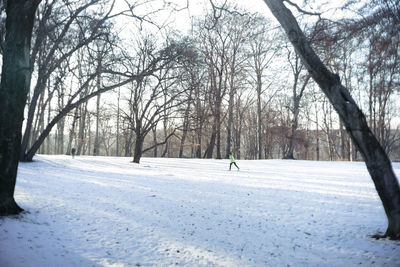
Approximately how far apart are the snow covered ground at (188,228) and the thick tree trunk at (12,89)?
28.3 inches

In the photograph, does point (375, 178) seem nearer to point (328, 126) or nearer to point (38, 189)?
point (38, 189)

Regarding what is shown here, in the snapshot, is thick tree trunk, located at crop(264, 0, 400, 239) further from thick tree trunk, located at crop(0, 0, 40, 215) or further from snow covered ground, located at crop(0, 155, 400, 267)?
thick tree trunk, located at crop(0, 0, 40, 215)

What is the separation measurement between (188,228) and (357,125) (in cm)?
379

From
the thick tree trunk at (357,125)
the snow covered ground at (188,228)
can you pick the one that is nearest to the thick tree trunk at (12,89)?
the snow covered ground at (188,228)

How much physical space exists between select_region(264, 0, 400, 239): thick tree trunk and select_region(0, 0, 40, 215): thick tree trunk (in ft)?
15.6

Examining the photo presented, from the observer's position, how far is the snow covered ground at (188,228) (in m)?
3.55

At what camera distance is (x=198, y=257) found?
12.2 feet

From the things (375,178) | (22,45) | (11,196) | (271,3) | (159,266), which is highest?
(271,3)

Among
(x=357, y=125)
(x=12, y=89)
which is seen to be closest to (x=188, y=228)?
(x=357, y=125)

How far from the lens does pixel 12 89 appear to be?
4.35 meters

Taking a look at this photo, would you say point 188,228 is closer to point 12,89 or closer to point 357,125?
point 357,125

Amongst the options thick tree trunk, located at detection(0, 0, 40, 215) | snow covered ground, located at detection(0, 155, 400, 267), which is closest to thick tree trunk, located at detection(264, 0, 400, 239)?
snow covered ground, located at detection(0, 155, 400, 267)

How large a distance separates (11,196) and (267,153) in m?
41.7

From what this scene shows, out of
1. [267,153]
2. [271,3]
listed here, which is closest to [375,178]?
[271,3]
